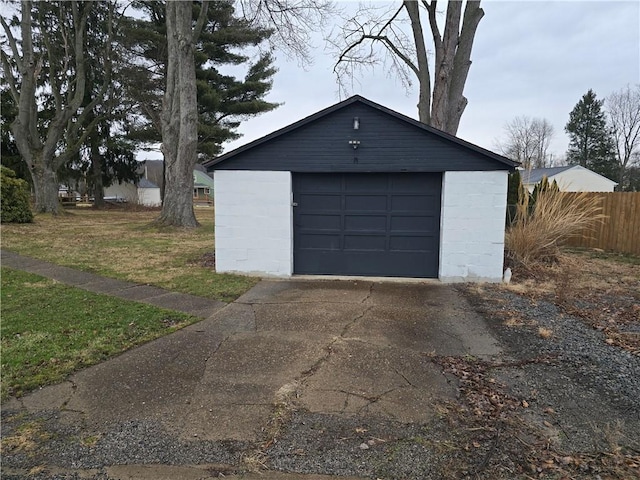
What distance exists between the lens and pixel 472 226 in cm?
727

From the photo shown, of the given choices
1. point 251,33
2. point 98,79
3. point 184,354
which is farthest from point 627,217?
point 98,79

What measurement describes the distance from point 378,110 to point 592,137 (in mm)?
47878

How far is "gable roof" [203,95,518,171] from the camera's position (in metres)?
6.99

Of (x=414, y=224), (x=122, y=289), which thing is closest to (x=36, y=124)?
(x=122, y=289)

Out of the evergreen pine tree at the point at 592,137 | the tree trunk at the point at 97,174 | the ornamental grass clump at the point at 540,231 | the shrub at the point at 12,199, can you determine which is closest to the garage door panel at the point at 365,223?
the ornamental grass clump at the point at 540,231

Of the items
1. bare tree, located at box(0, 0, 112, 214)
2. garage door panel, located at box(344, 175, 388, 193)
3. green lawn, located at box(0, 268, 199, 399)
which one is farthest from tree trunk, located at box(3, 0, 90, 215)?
garage door panel, located at box(344, 175, 388, 193)

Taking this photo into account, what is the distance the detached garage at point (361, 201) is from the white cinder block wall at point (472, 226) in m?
0.02

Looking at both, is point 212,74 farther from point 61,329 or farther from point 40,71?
point 61,329

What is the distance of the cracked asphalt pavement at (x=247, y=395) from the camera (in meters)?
2.51

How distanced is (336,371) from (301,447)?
112 centimetres

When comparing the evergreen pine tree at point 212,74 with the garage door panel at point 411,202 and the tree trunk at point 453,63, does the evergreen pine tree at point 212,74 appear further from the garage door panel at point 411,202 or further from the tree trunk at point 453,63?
the garage door panel at point 411,202

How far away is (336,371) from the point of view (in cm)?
368

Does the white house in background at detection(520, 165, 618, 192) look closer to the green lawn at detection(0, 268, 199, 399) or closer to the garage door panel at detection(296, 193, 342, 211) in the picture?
the garage door panel at detection(296, 193, 342, 211)

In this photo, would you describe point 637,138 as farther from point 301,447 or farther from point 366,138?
point 301,447
